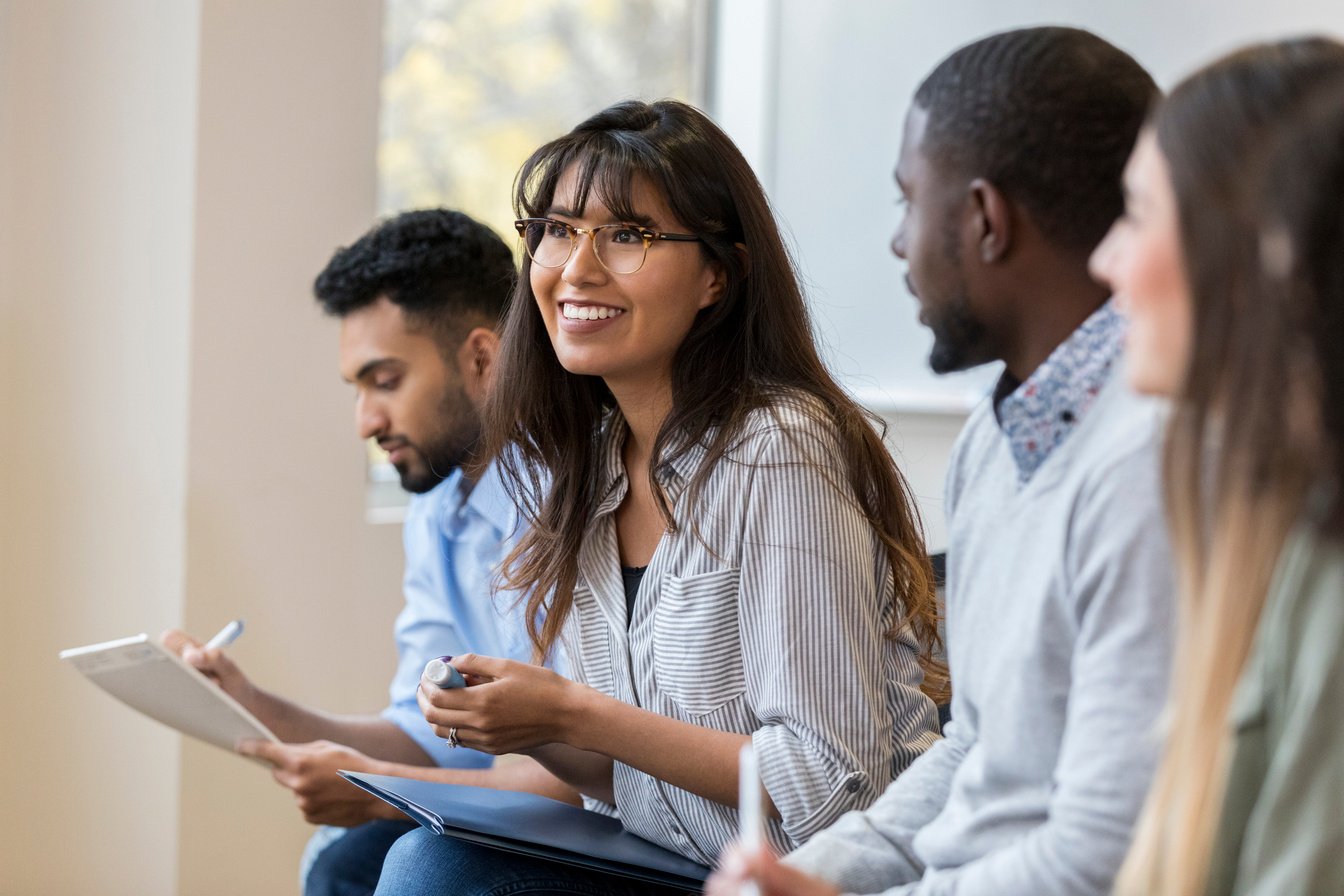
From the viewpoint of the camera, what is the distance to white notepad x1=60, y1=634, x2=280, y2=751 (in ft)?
4.94

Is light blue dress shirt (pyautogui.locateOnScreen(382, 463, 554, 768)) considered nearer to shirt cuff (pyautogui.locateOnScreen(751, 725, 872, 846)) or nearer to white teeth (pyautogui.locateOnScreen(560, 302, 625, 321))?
white teeth (pyautogui.locateOnScreen(560, 302, 625, 321))

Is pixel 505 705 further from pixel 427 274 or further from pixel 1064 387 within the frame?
pixel 427 274

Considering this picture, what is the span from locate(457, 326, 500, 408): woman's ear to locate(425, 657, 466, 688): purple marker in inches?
28.5

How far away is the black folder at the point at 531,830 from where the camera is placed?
4.07ft

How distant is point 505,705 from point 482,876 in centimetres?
17

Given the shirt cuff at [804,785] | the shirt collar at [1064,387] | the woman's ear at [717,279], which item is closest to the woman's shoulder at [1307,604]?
the shirt collar at [1064,387]

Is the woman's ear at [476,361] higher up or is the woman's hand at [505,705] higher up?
the woman's ear at [476,361]

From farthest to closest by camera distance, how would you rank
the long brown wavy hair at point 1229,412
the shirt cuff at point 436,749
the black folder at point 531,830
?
the shirt cuff at point 436,749 < the black folder at point 531,830 < the long brown wavy hair at point 1229,412

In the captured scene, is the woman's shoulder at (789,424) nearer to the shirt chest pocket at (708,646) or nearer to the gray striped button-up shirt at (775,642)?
the gray striped button-up shirt at (775,642)

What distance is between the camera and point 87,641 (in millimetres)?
2324

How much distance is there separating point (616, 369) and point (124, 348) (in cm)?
118

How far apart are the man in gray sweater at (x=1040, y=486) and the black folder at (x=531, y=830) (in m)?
0.40

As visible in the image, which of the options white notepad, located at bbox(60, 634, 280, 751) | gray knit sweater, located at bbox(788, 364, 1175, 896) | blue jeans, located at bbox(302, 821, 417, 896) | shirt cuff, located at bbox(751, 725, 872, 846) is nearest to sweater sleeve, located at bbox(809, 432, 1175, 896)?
gray knit sweater, located at bbox(788, 364, 1175, 896)

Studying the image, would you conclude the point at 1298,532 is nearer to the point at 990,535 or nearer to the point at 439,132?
the point at 990,535
